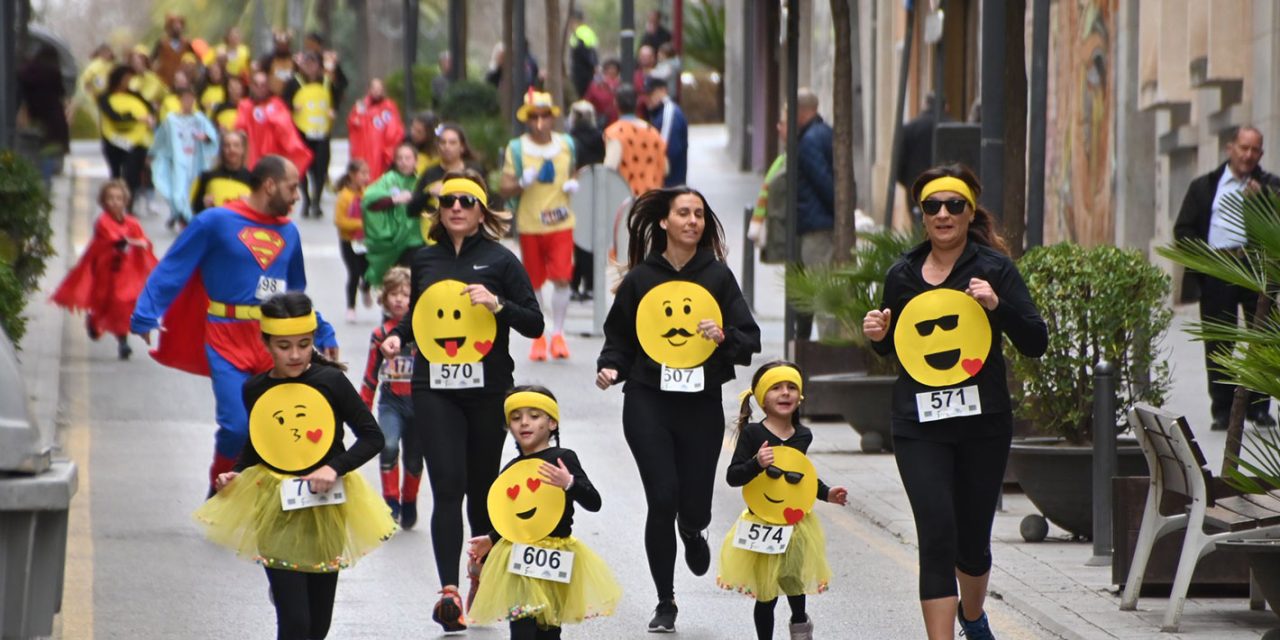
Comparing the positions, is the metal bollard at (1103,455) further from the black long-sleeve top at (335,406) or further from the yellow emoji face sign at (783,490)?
the black long-sleeve top at (335,406)

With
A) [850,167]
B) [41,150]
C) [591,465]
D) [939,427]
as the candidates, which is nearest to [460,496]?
[939,427]

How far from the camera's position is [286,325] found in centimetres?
815

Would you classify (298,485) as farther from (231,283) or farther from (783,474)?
(231,283)

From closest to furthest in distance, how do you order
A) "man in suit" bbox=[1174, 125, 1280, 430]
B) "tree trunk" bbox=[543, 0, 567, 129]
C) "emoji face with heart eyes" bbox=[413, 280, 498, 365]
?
"emoji face with heart eyes" bbox=[413, 280, 498, 365] → "man in suit" bbox=[1174, 125, 1280, 430] → "tree trunk" bbox=[543, 0, 567, 129]

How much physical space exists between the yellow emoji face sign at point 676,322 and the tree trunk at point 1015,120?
4.85 meters

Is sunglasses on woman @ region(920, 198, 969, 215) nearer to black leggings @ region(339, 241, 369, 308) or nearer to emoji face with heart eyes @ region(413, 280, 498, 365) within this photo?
emoji face with heart eyes @ region(413, 280, 498, 365)

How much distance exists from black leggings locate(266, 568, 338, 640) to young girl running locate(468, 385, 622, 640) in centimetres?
52

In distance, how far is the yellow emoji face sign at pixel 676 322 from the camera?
9133 mm

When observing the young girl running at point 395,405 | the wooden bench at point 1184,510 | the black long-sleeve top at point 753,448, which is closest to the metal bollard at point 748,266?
the young girl running at point 395,405

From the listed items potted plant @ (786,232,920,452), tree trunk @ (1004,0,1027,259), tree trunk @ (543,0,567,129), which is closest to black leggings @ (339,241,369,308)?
potted plant @ (786,232,920,452)

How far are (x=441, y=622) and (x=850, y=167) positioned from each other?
331 inches

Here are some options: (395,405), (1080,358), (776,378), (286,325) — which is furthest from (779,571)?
(395,405)

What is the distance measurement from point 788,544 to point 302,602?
1.77 m

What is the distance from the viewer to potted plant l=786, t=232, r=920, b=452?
13547mm
